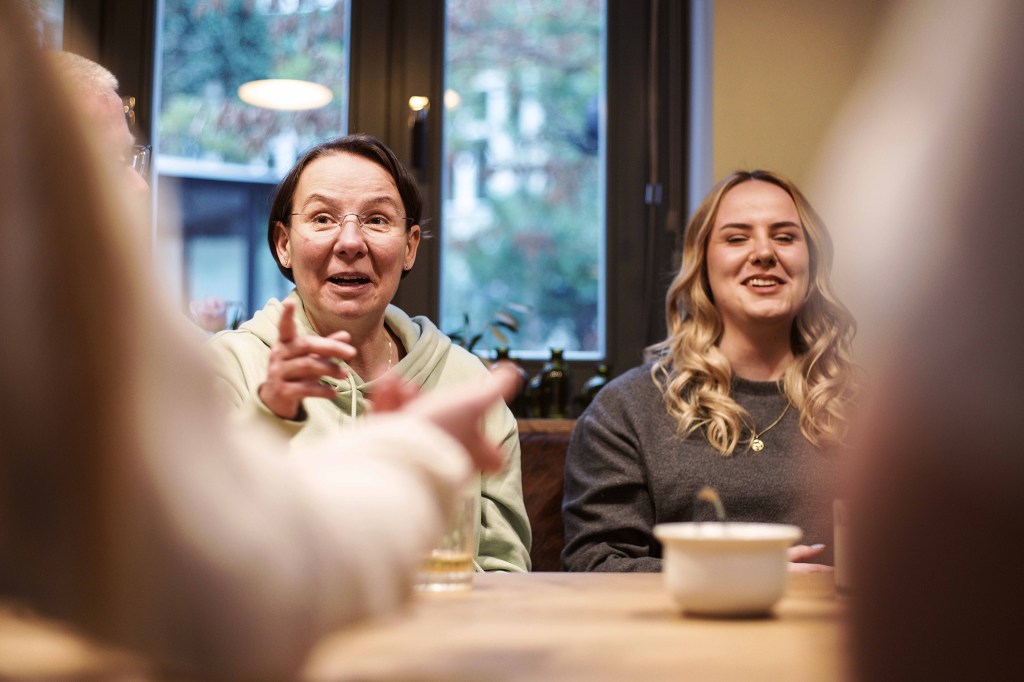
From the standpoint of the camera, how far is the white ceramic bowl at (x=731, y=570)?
2.94 ft

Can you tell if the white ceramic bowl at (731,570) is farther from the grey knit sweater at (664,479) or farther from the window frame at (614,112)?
the window frame at (614,112)

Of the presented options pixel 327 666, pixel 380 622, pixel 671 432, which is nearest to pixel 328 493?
pixel 380 622

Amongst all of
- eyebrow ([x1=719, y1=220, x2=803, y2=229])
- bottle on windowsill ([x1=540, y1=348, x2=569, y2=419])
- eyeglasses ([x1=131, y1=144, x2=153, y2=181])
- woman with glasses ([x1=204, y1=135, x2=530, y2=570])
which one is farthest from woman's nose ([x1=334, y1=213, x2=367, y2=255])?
bottle on windowsill ([x1=540, y1=348, x2=569, y2=419])

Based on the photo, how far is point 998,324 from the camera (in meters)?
0.45

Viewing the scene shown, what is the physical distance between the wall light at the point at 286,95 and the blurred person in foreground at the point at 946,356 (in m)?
3.12

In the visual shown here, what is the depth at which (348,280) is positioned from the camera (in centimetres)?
203

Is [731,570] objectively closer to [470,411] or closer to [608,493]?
[470,411]

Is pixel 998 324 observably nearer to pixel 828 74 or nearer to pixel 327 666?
pixel 327 666

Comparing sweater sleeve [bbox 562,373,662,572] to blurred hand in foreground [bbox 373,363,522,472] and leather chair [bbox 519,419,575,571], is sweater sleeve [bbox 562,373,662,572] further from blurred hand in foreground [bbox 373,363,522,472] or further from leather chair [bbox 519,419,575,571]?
blurred hand in foreground [bbox 373,363,522,472]

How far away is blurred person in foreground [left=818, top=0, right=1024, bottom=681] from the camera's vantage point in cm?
44

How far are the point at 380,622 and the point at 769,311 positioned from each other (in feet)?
5.85

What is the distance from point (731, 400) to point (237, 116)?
2057 mm

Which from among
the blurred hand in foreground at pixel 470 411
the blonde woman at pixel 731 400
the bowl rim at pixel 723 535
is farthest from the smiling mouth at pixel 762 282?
the blurred hand in foreground at pixel 470 411

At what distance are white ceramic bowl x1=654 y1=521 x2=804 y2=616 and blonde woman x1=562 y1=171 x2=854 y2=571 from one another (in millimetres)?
1067
